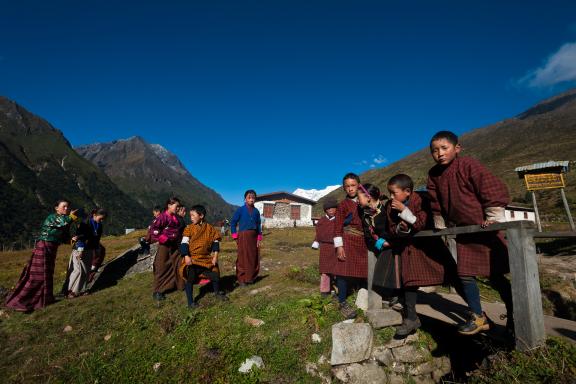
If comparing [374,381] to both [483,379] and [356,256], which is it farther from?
[356,256]

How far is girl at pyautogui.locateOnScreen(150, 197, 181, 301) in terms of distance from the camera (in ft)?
23.1

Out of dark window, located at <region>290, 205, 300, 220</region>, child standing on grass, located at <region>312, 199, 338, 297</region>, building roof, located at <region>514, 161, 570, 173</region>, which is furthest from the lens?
dark window, located at <region>290, 205, 300, 220</region>

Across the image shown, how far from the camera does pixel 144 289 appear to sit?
807cm

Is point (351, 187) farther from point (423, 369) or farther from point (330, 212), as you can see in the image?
point (423, 369)

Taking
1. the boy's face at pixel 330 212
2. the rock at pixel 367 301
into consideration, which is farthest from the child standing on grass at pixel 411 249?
the boy's face at pixel 330 212

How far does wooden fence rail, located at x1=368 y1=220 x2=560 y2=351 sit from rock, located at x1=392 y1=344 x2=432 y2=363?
60.1 inches

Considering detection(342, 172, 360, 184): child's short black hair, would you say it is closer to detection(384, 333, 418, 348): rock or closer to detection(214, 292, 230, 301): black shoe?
detection(384, 333, 418, 348): rock

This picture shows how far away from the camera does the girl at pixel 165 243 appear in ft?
23.1

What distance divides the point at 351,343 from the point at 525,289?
7.07ft

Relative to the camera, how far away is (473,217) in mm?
3088

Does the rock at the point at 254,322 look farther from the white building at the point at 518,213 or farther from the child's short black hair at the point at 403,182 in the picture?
the white building at the point at 518,213

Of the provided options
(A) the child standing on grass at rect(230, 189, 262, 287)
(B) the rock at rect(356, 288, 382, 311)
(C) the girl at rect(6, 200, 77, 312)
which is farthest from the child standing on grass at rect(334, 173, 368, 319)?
(C) the girl at rect(6, 200, 77, 312)

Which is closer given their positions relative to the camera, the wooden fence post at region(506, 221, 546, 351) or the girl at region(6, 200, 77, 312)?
the wooden fence post at region(506, 221, 546, 351)

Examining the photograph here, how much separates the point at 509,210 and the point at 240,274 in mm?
38419
